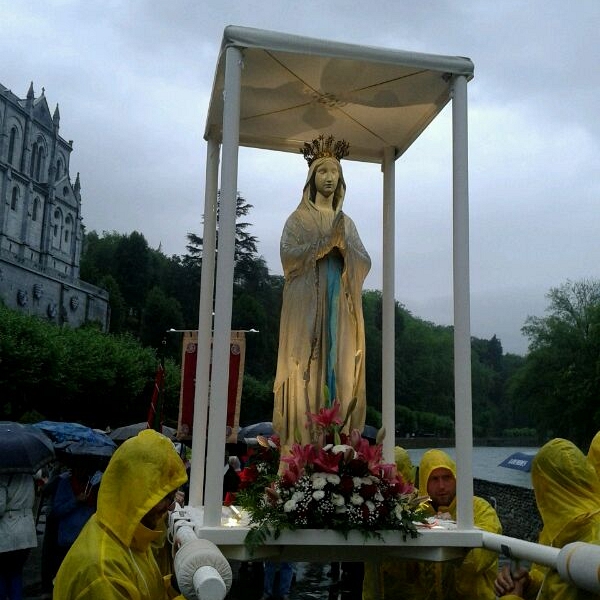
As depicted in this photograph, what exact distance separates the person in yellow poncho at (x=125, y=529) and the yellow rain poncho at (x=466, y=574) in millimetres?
2489

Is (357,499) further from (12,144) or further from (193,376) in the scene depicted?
(12,144)

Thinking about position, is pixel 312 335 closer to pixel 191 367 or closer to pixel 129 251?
pixel 191 367

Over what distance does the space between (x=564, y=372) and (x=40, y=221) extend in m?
54.2

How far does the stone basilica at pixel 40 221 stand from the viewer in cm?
5844

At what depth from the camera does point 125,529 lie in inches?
130

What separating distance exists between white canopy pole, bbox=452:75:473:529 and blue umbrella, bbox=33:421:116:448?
6596 millimetres

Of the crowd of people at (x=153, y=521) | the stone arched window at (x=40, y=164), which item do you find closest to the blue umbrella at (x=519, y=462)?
the crowd of people at (x=153, y=521)

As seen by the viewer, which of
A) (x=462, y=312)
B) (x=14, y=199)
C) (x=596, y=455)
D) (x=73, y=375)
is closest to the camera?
Answer: (x=596, y=455)

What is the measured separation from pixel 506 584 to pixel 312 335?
286 cm

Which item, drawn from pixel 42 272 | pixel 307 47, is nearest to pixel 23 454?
pixel 307 47

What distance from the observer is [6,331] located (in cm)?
3772

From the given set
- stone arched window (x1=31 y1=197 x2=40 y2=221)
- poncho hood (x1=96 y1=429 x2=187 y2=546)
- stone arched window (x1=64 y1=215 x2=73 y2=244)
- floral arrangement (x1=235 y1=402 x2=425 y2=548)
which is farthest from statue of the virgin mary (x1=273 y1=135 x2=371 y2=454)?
stone arched window (x1=64 y1=215 x2=73 y2=244)

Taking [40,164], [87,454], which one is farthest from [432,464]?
[40,164]

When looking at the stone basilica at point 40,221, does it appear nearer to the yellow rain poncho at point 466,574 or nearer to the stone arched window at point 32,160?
the stone arched window at point 32,160
